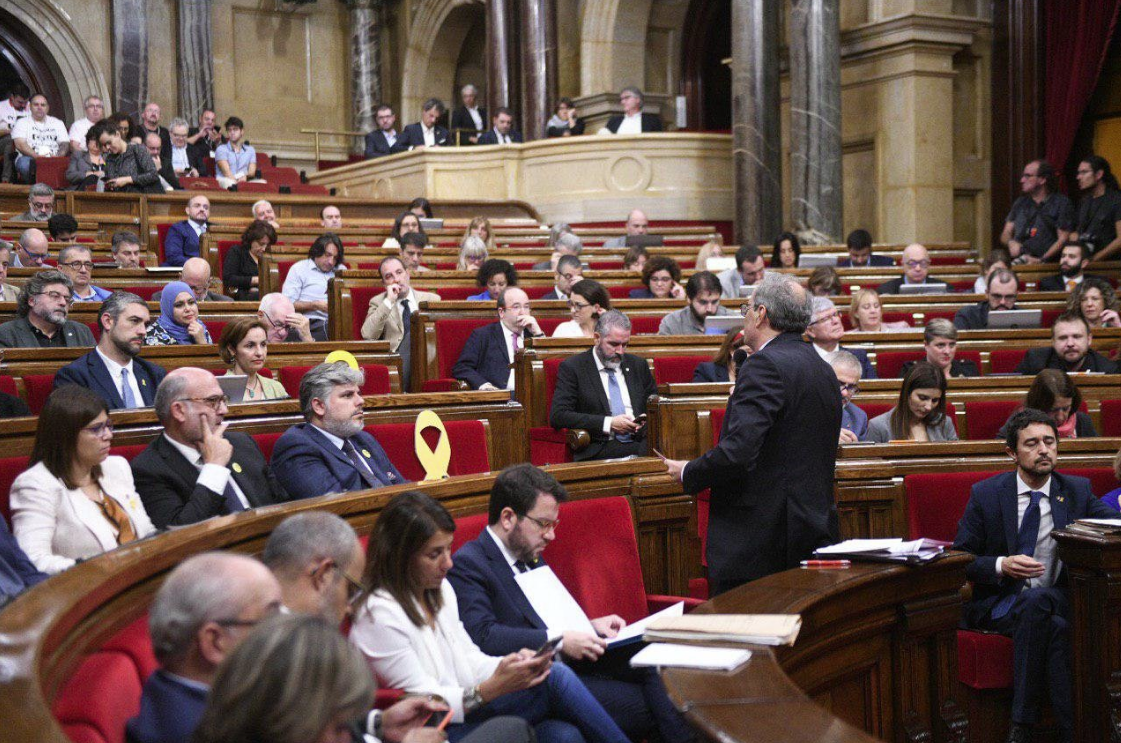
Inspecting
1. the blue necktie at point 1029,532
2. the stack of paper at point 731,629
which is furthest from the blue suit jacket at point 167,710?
the blue necktie at point 1029,532

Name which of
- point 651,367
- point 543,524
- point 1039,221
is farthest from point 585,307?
point 1039,221

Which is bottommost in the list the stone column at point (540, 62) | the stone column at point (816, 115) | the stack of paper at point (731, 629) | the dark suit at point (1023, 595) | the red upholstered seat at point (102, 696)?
the dark suit at point (1023, 595)

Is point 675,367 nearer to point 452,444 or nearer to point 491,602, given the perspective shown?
point 452,444

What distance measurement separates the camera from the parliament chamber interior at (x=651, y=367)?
7.89ft

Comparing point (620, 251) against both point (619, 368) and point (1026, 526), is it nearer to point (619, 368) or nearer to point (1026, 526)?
point (619, 368)

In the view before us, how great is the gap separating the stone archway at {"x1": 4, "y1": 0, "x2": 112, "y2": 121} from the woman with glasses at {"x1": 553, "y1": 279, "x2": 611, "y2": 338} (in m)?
10.3

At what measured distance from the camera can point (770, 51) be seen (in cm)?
995

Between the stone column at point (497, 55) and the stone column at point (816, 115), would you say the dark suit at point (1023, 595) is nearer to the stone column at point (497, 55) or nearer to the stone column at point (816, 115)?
the stone column at point (816, 115)

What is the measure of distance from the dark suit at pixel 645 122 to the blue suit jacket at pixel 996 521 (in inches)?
313

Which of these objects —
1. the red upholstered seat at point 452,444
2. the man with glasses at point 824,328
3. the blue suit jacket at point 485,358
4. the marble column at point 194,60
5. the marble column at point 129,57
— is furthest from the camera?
the marble column at point 194,60

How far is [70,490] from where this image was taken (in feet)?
8.70

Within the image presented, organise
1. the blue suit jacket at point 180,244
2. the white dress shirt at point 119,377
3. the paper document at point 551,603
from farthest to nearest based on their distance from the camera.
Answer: the blue suit jacket at point 180,244, the white dress shirt at point 119,377, the paper document at point 551,603

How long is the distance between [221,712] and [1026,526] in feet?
8.65

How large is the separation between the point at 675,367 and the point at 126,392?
221cm
